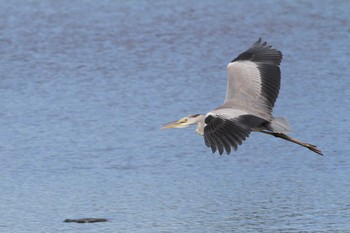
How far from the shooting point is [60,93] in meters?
10.5

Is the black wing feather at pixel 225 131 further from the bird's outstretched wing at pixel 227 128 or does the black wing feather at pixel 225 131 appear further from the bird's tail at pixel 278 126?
the bird's tail at pixel 278 126

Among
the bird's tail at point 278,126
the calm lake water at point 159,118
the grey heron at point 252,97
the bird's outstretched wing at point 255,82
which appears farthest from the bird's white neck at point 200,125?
the calm lake water at point 159,118

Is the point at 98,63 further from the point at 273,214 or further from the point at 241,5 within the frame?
the point at 273,214

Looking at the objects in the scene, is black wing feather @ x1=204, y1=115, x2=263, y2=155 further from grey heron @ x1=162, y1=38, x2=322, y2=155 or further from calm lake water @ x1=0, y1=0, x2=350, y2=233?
calm lake water @ x1=0, y1=0, x2=350, y2=233

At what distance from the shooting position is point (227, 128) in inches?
244

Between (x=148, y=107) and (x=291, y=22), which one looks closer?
(x=148, y=107)

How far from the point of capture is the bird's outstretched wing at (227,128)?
5957mm

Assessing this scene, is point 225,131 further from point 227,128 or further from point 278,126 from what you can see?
point 278,126

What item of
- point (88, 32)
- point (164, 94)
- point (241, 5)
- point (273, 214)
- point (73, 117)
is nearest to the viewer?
point (273, 214)

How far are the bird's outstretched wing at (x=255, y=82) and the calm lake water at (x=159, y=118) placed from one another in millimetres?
693

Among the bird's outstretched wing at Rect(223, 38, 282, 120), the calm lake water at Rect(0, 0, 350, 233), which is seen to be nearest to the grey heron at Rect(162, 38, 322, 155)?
the bird's outstretched wing at Rect(223, 38, 282, 120)

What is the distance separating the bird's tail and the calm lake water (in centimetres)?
59

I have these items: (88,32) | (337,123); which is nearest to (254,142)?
(337,123)

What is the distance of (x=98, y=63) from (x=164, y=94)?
1.84 metres
